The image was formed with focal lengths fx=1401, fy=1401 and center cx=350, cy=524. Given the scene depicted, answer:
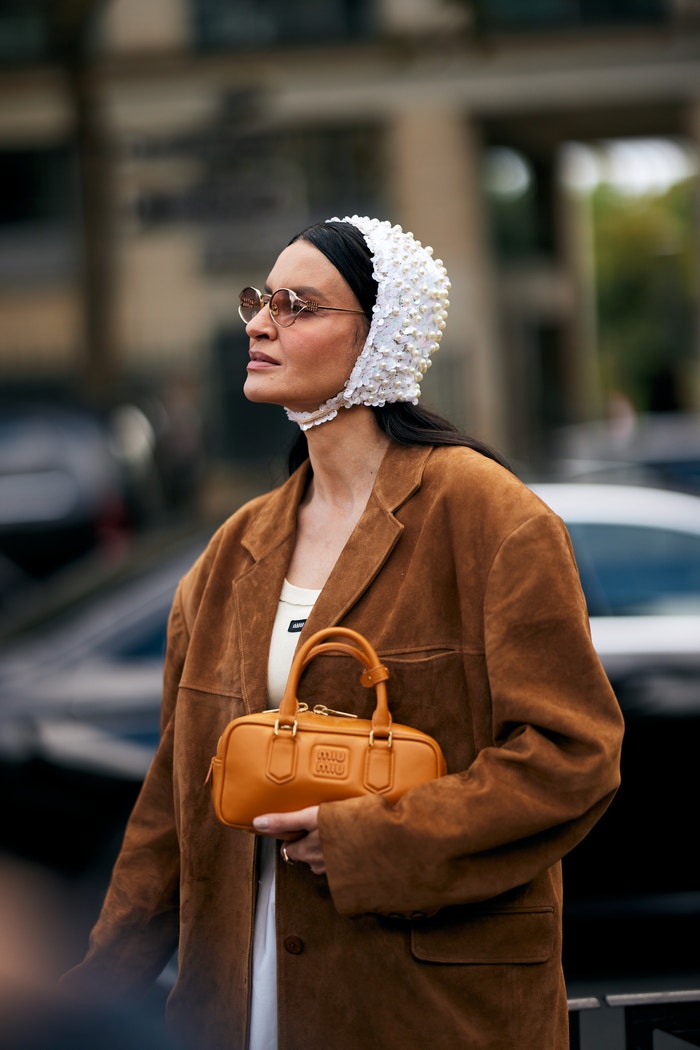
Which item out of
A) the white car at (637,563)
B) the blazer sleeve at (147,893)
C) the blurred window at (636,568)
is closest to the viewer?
the blazer sleeve at (147,893)

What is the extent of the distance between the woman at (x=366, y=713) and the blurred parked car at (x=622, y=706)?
6.55 feet

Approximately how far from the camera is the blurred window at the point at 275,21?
20172mm

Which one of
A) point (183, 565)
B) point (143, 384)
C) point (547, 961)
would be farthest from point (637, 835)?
point (143, 384)

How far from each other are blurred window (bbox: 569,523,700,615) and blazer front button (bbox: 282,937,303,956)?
2532 mm

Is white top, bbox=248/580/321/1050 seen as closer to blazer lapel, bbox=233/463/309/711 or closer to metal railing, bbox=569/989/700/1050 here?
blazer lapel, bbox=233/463/309/711

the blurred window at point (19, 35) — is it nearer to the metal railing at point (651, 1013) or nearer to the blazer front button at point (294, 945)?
the metal railing at point (651, 1013)

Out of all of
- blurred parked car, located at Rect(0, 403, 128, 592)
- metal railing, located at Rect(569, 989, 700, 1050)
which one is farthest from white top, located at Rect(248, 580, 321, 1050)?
blurred parked car, located at Rect(0, 403, 128, 592)

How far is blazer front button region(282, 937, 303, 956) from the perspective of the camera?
2.23m

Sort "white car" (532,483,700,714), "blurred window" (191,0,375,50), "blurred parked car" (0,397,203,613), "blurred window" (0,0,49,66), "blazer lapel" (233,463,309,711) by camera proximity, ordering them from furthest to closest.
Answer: "blurred window" (0,0,49,66) < "blurred window" (191,0,375,50) < "blurred parked car" (0,397,203,613) < "white car" (532,483,700,714) < "blazer lapel" (233,463,309,711)

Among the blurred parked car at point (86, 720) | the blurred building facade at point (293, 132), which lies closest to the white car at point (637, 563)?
the blurred parked car at point (86, 720)

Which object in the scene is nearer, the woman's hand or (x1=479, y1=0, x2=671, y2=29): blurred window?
the woman's hand

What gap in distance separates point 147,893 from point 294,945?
404 millimetres

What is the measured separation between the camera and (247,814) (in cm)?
214

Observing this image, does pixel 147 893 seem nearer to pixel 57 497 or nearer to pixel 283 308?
pixel 283 308
